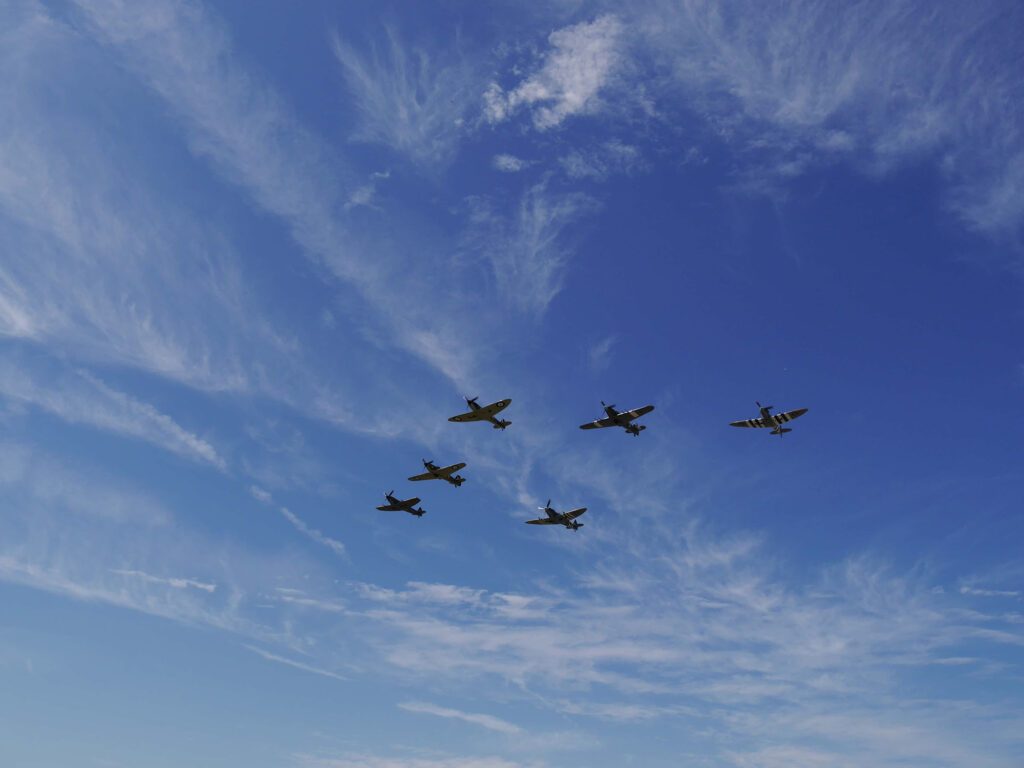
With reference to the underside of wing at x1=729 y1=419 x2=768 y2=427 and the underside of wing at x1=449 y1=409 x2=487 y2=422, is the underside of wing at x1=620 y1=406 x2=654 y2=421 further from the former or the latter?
the underside of wing at x1=449 y1=409 x2=487 y2=422

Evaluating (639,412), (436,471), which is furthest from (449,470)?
(639,412)

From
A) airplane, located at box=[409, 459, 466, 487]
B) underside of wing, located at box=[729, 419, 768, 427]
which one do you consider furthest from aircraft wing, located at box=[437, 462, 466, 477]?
underside of wing, located at box=[729, 419, 768, 427]

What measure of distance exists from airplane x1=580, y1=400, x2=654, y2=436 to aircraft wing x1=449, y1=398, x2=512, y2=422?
1546cm

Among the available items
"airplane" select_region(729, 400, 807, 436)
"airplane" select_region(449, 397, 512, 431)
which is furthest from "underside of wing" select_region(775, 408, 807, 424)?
"airplane" select_region(449, 397, 512, 431)

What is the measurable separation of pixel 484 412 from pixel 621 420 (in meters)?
25.4

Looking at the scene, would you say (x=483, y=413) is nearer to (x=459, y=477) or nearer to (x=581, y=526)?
(x=459, y=477)

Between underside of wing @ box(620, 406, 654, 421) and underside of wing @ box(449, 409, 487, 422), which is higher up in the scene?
underside of wing @ box(620, 406, 654, 421)

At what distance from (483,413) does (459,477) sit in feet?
73.0

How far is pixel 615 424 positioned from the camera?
12144 centimetres

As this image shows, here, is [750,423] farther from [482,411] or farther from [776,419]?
[482,411]

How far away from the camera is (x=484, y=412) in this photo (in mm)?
Result: 119875

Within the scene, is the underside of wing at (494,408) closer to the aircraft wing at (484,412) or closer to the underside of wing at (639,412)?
the aircraft wing at (484,412)

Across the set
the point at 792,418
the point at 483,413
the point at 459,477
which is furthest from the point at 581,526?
the point at 792,418

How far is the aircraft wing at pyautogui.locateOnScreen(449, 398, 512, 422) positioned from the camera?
119m
